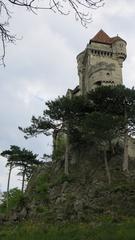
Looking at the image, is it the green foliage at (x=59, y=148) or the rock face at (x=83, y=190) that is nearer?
the rock face at (x=83, y=190)

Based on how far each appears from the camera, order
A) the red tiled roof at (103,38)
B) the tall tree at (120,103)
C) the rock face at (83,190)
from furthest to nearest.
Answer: the red tiled roof at (103,38) < the tall tree at (120,103) < the rock face at (83,190)

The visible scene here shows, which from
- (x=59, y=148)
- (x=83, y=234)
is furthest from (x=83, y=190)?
(x=83, y=234)

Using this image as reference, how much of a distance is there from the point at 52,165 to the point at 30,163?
279 centimetres

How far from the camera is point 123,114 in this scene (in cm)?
4606

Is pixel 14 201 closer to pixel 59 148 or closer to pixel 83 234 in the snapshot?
pixel 59 148

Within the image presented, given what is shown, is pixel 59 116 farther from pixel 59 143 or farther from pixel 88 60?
pixel 88 60

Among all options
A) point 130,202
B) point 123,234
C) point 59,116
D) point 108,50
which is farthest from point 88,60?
point 123,234

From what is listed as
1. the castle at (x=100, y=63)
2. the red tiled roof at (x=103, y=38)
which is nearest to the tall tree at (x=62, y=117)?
the castle at (x=100, y=63)

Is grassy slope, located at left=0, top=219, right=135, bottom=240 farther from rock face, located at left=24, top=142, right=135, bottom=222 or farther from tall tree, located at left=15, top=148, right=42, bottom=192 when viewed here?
tall tree, located at left=15, top=148, right=42, bottom=192

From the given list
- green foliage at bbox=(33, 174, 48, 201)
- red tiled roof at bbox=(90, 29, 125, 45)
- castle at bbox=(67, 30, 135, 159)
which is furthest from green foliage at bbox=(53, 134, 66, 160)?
red tiled roof at bbox=(90, 29, 125, 45)

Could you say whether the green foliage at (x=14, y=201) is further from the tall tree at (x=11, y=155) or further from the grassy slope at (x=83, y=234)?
the grassy slope at (x=83, y=234)

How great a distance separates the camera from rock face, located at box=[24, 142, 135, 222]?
33.4 meters

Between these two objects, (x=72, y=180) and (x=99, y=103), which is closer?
(x=72, y=180)

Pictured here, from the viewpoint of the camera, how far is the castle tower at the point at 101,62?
62125 mm
